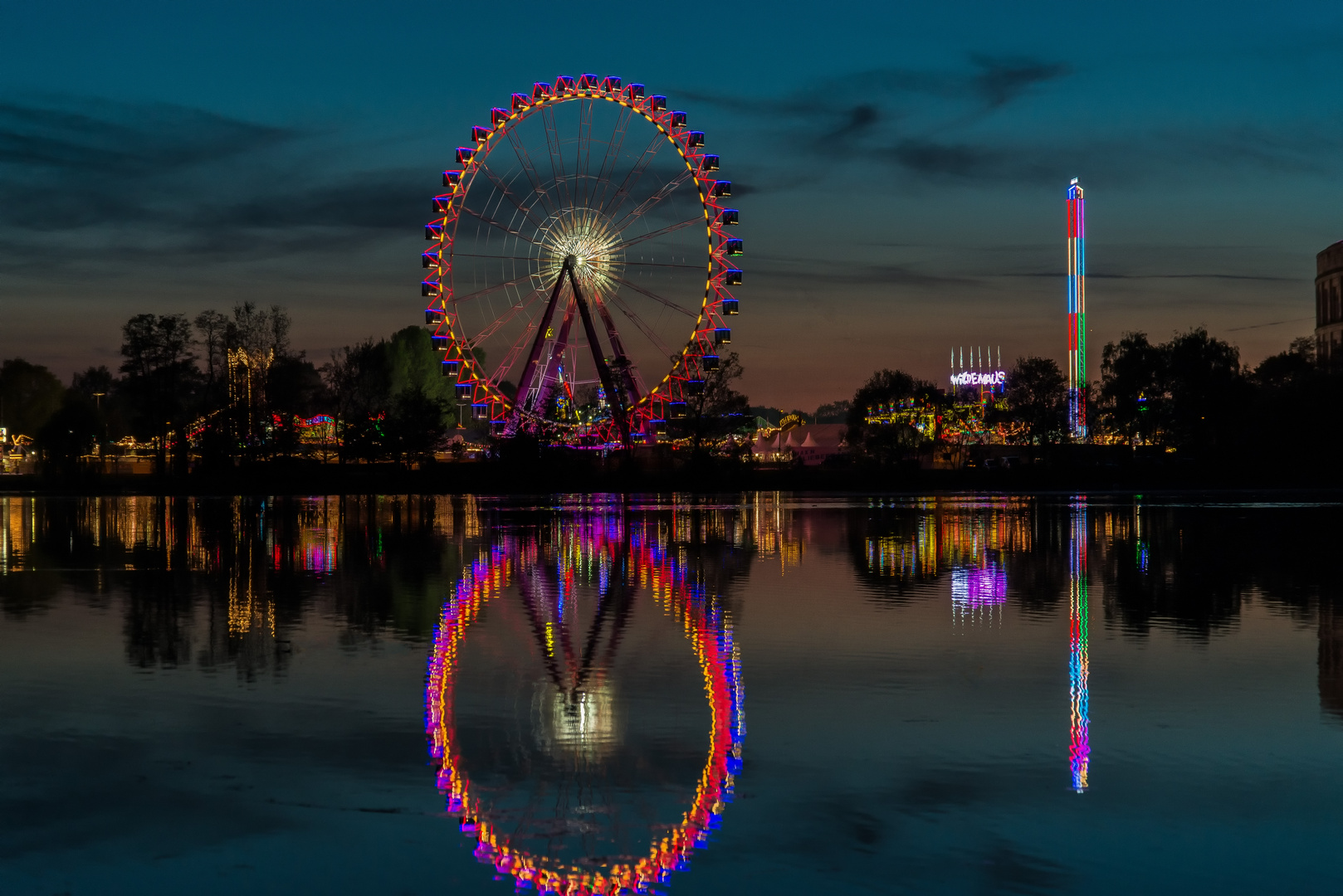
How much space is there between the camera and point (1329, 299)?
168 m

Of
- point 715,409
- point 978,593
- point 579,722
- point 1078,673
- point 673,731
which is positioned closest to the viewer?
point 673,731

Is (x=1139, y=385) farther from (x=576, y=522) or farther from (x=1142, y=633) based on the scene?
(x=1142, y=633)

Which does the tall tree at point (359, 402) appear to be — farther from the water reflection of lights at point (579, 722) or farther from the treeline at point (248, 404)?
the water reflection of lights at point (579, 722)

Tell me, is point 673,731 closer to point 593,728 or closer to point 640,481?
point 593,728

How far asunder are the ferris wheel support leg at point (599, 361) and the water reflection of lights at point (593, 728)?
48.5 metres

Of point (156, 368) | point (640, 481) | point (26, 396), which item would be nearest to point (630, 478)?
point (640, 481)

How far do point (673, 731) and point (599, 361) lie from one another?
208 feet

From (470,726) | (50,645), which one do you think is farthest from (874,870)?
(50,645)

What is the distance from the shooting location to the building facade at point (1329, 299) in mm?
164500

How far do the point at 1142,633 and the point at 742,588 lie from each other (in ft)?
20.7

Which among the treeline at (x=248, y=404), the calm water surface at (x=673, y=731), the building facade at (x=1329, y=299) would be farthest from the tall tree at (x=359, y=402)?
the building facade at (x=1329, y=299)

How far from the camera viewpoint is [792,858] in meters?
7.34

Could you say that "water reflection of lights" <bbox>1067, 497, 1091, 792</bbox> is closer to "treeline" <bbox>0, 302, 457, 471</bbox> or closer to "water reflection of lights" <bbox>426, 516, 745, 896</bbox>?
"water reflection of lights" <bbox>426, 516, 745, 896</bbox>

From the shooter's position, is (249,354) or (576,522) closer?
(576,522)
